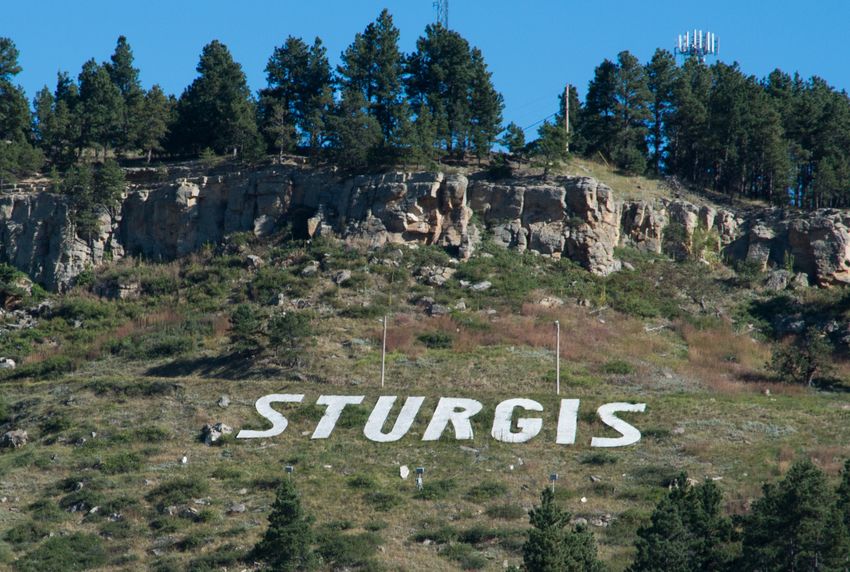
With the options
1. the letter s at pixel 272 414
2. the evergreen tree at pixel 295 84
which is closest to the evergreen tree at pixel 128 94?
the evergreen tree at pixel 295 84

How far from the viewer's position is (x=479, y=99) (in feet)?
268

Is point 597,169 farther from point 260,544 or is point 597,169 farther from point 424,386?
point 260,544

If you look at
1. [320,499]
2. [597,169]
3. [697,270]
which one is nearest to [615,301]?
[697,270]

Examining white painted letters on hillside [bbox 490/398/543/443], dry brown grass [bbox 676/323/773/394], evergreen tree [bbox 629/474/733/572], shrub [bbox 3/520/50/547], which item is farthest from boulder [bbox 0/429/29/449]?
dry brown grass [bbox 676/323/773/394]

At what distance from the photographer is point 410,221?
72688 millimetres

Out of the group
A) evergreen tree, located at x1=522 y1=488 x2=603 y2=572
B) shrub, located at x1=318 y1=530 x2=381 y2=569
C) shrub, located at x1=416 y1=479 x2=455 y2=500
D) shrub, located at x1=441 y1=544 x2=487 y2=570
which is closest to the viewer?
evergreen tree, located at x1=522 y1=488 x2=603 y2=572

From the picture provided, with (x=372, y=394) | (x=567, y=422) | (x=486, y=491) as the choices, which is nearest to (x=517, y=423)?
(x=567, y=422)

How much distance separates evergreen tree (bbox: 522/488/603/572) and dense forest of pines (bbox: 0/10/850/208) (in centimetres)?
4225

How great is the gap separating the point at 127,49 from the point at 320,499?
58450 millimetres

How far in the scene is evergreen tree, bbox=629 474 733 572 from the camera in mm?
35562

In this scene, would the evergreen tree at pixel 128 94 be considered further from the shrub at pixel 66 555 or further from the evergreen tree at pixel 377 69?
the shrub at pixel 66 555

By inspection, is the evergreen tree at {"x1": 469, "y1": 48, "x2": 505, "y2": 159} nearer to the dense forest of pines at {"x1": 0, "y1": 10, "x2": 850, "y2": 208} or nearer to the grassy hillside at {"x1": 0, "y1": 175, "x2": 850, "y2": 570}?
the dense forest of pines at {"x1": 0, "y1": 10, "x2": 850, "y2": 208}

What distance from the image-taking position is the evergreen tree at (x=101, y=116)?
8581cm

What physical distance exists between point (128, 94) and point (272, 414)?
147ft
